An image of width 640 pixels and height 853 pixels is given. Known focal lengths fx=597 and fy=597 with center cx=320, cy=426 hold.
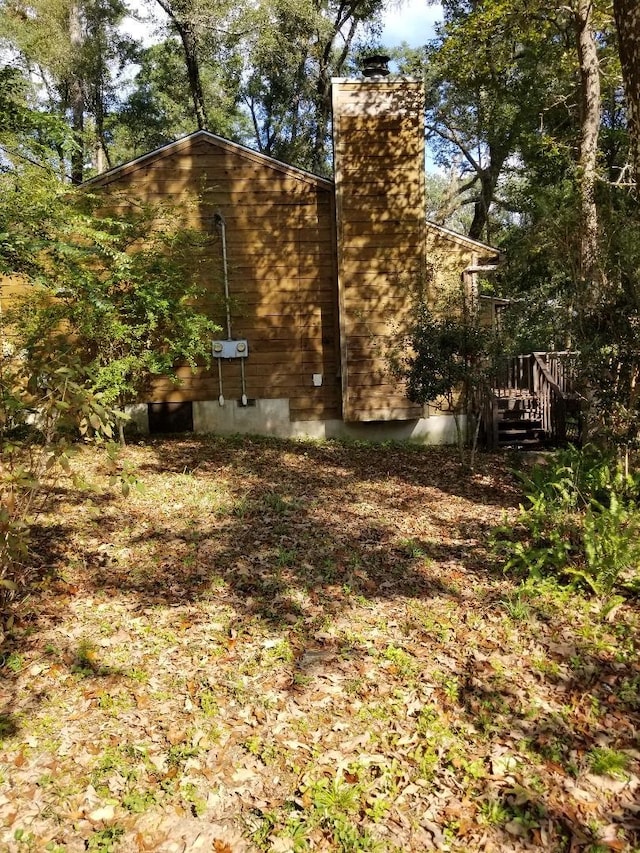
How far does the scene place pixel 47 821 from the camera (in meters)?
2.65

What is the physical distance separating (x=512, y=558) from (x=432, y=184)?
4379cm

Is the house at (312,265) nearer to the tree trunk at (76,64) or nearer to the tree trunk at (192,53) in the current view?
the tree trunk at (192,53)

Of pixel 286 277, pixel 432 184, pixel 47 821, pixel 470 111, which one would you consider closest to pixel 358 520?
pixel 47 821

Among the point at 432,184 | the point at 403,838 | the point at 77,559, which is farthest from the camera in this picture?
the point at 432,184

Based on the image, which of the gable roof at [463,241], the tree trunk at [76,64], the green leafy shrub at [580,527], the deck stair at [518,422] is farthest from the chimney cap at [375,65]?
the tree trunk at [76,64]

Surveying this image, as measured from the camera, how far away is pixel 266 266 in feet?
36.7

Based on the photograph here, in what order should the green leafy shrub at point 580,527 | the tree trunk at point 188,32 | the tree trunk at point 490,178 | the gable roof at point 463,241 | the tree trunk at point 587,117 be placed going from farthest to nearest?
the tree trunk at point 490,178, the tree trunk at point 188,32, the gable roof at point 463,241, the tree trunk at point 587,117, the green leafy shrub at point 580,527

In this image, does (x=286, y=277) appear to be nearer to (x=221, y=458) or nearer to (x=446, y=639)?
(x=221, y=458)

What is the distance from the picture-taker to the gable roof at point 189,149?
10.8 meters

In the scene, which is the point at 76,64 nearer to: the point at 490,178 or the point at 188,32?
the point at 188,32

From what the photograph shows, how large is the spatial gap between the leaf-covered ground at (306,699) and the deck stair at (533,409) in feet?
16.3

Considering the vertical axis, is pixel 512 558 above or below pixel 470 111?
below

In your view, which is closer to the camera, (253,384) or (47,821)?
(47,821)

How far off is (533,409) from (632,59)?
766 centimetres
